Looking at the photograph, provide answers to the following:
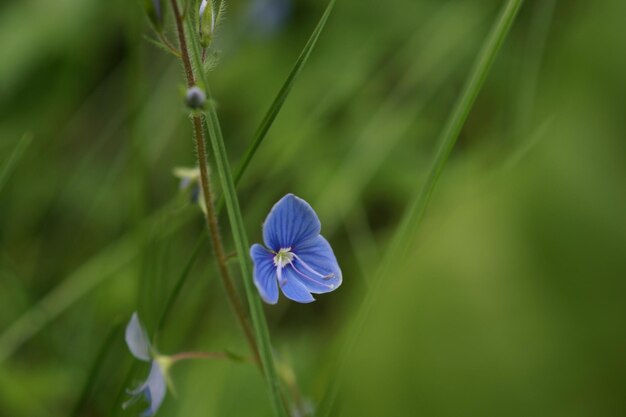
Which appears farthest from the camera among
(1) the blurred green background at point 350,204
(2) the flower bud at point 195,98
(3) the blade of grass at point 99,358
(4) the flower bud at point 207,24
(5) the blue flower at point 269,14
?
(5) the blue flower at point 269,14

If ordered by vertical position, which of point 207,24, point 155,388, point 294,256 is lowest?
point 155,388

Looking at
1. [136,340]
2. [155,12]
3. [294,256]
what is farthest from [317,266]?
[155,12]

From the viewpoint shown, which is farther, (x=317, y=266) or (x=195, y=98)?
(x=317, y=266)

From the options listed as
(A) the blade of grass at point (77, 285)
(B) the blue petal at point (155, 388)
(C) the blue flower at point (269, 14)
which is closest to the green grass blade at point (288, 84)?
(B) the blue petal at point (155, 388)

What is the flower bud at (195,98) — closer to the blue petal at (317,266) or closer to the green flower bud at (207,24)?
the green flower bud at (207,24)

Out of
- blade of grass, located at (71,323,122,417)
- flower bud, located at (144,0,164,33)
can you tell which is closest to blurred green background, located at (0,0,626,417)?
blade of grass, located at (71,323,122,417)

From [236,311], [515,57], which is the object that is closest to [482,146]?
[515,57]

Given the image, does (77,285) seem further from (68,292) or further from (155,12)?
(155,12)

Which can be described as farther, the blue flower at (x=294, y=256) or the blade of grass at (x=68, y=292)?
the blade of grass at (x=68, y=292)

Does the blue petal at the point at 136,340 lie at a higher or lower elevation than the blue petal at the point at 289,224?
lower
